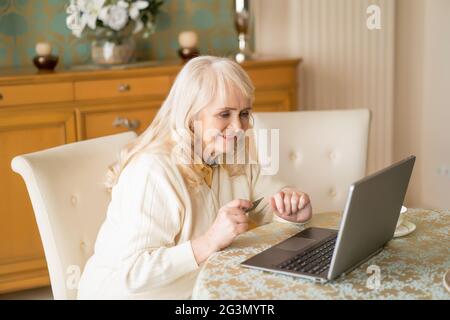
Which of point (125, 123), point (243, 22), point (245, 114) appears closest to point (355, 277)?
point (245, 114)

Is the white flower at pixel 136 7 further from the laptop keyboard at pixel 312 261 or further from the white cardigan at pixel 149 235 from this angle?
the laptop keyboard at pixel 312 261

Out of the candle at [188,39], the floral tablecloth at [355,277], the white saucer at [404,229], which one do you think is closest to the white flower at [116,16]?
the candle at [188,39]

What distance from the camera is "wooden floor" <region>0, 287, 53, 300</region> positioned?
3.52m

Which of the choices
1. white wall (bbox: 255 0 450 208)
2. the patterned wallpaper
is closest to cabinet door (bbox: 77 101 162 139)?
the patterned wallpaper

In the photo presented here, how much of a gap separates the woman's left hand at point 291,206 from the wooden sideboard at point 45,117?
1.61m

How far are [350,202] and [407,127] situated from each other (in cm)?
325

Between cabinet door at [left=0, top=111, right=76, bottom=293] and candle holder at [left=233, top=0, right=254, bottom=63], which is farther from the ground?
candle holder at [left=233, top=0, right=254, bottom=63]

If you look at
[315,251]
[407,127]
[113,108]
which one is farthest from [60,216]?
[407,127]

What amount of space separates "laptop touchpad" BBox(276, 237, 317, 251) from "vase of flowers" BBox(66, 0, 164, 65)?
1986 mm

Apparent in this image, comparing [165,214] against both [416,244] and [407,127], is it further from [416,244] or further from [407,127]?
[407,127]

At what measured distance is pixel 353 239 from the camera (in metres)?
1.56

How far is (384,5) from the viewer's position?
4125 millimetres

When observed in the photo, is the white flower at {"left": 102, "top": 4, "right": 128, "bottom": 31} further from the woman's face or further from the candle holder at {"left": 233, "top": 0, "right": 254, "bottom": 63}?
the woman's face

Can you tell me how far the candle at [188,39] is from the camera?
150 inches
